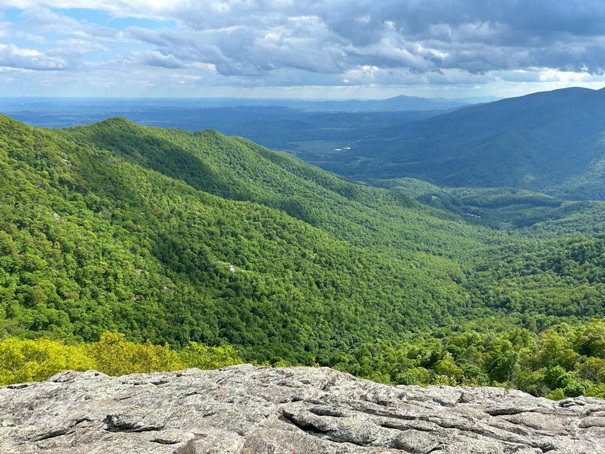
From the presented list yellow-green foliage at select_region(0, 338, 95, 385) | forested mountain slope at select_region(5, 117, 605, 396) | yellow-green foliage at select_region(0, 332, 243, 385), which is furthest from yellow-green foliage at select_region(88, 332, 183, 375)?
forested mountain slope at select_region(5, 117, 605, 396)

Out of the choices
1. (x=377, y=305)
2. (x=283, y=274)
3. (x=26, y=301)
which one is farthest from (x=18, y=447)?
(x=377, y=305)

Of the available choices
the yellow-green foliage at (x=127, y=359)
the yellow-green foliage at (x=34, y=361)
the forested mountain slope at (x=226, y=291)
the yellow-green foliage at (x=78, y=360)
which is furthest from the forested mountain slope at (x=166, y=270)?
the yellow-green foliage at (x=127, y=359)

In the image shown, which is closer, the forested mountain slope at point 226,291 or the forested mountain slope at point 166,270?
the forested mountain slope at point 226,291

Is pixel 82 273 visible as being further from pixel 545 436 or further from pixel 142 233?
pixel 545 436

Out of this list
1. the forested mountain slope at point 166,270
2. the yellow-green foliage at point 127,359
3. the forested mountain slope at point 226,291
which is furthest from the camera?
the forested mountain slope at point 166,270

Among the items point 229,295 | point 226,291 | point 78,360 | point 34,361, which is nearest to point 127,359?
point 78,360

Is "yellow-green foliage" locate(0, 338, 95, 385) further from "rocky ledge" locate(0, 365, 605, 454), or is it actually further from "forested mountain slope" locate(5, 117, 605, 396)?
"forested mountain slope" locate(5, 117, 605, 396)

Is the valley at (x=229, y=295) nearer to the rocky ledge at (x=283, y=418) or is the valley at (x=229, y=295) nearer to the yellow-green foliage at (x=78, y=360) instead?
the yellow-green foliage at (x=78, y=360)

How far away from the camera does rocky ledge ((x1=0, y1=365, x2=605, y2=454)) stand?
81.1 ft

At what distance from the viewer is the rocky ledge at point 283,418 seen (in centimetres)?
2473

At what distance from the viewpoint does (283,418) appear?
93.9 ft

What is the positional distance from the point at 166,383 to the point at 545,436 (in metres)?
31.2

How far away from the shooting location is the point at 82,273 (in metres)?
115

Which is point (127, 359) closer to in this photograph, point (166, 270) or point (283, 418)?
point (283, 418)
